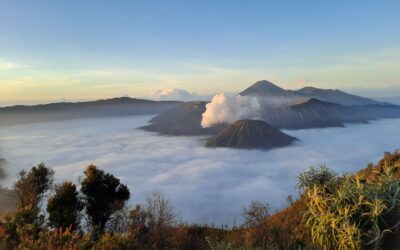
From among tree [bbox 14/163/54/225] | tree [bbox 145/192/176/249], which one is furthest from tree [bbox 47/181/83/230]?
tree [bbox 145/192/176/249]

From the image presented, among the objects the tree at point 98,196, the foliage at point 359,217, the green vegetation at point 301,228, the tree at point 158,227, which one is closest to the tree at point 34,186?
the tree at point 98,196

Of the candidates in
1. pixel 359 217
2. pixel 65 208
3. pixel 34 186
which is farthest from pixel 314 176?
pixel 34 186

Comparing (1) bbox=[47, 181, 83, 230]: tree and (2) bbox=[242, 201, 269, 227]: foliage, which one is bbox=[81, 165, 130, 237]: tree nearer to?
(1) bbox=[47, 181, 83, 230]: tree

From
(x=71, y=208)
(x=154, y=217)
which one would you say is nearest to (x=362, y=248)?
(x=154, y=217)

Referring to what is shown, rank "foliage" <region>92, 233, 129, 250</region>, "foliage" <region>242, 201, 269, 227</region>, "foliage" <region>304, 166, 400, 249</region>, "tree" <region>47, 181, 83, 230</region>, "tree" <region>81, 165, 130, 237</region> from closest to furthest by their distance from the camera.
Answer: "foliage" <region>304, 166, 400, 249</region>, "foliage" <region>92, 233, 129, 250</region>, "foliage" <region>242, 201, 269, 227</region>, "tree" <region>47, 181, 83, 230</region>, "tree" <region>81, 165, 130, 237</region>

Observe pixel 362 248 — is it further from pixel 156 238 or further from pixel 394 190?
pixel 156 238

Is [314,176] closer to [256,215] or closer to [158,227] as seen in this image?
[256,215]

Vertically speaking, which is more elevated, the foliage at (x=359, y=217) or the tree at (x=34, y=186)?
the foliage at (x=359, y=217)

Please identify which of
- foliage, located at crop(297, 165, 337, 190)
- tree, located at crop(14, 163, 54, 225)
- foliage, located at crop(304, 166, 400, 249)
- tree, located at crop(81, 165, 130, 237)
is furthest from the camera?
tree, located at crop(14, 163, 54, 225)

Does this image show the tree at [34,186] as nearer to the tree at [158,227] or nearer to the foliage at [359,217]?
the tree at [158,227]
